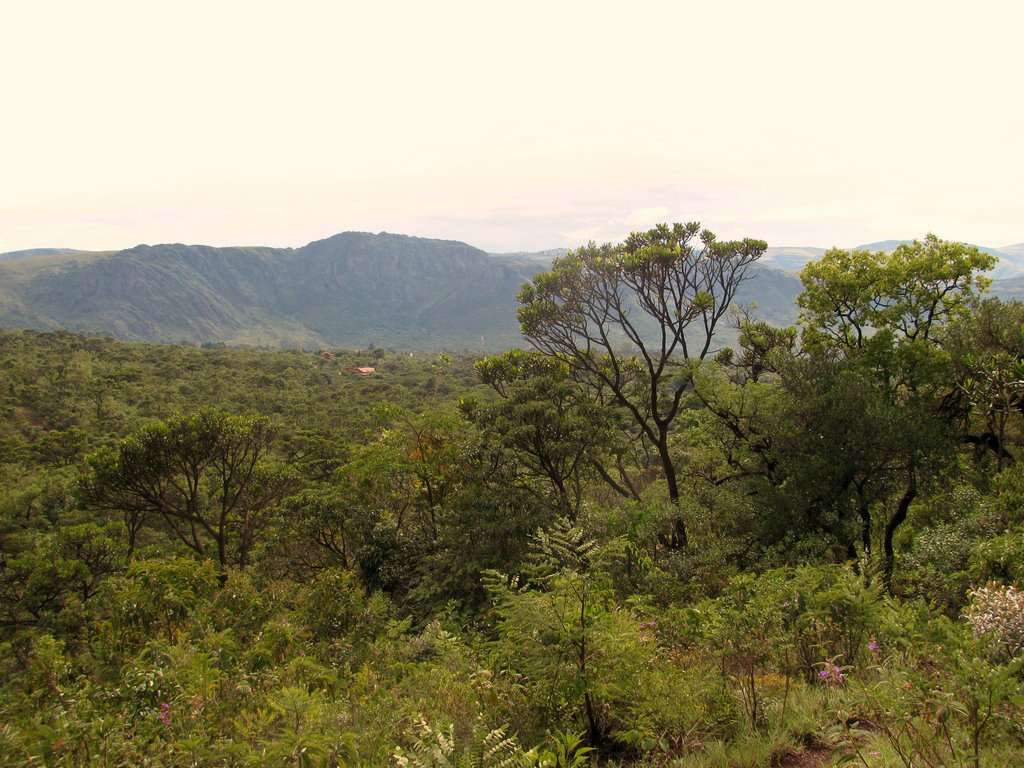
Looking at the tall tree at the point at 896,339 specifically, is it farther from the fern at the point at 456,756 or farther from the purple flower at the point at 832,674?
the fern at the point at 456,756

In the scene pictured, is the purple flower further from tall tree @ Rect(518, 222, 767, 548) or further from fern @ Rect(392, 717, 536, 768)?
tall tree @ Rect(518, 222, 767, 548)

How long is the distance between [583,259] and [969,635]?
389 inches

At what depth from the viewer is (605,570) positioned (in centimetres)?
902

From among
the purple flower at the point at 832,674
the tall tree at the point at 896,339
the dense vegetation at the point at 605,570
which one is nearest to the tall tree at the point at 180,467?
the dense vegetation at the point at 605,570

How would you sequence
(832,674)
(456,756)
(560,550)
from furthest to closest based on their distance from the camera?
(560,550), (832,674), (456,756)

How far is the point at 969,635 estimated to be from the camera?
3469 mm

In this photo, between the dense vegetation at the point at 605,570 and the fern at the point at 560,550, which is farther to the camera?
the fern at the point at 560,550

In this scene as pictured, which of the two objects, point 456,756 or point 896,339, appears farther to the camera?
point 896,339

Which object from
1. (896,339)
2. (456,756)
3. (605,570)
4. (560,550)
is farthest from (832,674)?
(896,339)

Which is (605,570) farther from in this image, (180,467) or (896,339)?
(180,467)

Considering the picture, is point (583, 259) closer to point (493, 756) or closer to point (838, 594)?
point (838, 594)

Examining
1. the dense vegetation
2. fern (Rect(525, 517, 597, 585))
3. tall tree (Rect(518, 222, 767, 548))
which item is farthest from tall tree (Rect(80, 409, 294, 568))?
fern (Rect(525, 517, 597, 585))

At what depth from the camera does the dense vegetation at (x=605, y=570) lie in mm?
3660

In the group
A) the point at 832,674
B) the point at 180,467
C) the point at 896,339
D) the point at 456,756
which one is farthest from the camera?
the point at 180,467
